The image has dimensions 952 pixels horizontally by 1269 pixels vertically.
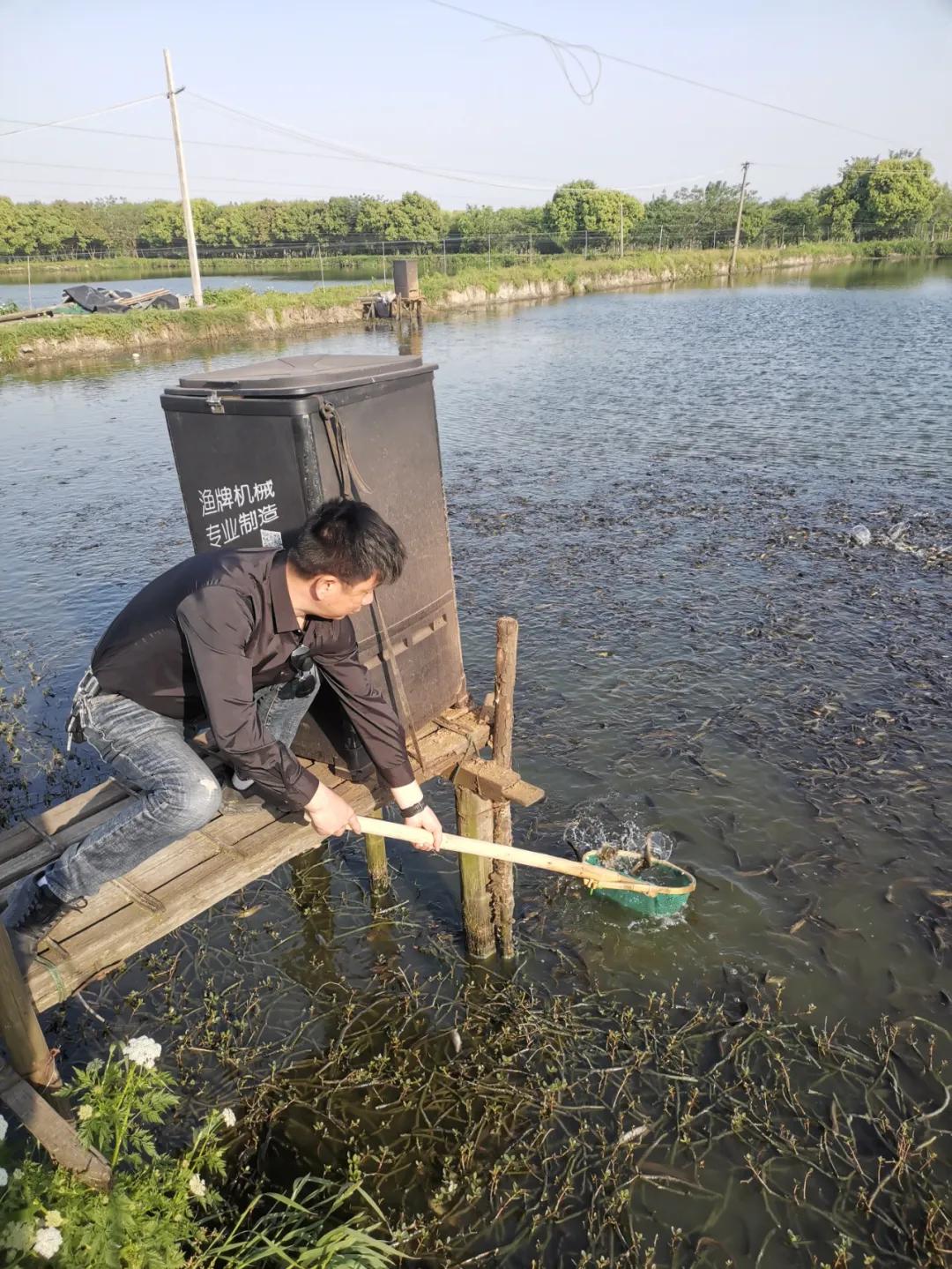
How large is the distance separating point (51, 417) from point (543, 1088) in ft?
76.3

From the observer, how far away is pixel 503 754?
4.94 meters

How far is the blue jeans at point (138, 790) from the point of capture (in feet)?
10.8

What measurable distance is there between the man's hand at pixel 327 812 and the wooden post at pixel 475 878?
1.33 meters

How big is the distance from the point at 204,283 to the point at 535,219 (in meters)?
54.7

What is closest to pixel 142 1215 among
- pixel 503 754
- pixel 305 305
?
pixel 503 754

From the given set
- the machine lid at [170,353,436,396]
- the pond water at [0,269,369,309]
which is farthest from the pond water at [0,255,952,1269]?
the pond water at [0,269,369,309]

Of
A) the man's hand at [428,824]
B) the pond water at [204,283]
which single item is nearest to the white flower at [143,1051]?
the man's hand at [428,824]

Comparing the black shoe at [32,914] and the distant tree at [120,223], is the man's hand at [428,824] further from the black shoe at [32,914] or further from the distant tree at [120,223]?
the distant tree at [120,223]

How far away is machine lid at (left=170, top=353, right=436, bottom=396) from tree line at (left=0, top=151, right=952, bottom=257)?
70493 mm

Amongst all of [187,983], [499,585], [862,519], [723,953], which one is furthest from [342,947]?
[862,519]

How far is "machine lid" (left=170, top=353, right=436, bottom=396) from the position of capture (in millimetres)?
3918

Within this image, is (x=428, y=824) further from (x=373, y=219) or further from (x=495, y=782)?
(x=373, y=219)

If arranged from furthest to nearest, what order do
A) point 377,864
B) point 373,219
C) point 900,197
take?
point 373,219, point 900,197, point 377,864

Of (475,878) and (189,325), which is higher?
(189,325)
